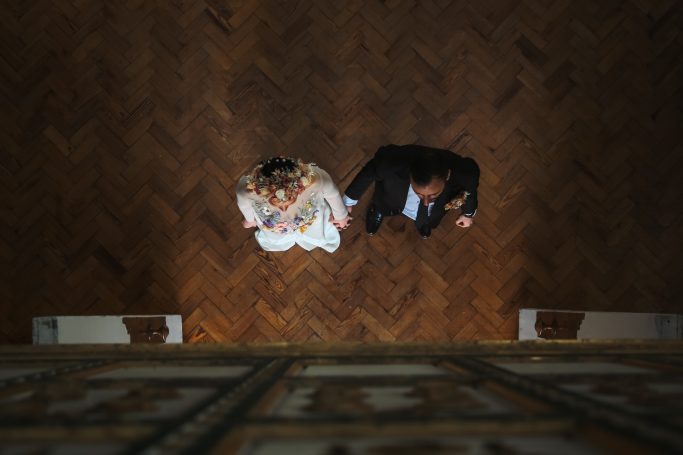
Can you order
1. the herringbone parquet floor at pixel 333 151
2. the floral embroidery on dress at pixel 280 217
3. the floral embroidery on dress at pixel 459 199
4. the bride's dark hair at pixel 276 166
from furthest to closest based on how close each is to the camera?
the herringbone parquet floor at pixel 333 151 → the floral embroidery on dress at pixel 459 199 → the floral embroidery on dress at pixel 280 217 → the bride's dark hair at pixel 276 166

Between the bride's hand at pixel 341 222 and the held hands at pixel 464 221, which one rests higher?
the bride's hand at pixel 341 222

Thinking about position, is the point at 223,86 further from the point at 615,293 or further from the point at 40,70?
the point at 615,293

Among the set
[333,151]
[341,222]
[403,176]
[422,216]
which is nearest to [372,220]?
[341,222]

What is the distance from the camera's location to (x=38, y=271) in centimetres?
Result: 408

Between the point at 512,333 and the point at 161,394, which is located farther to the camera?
the point at 512,333

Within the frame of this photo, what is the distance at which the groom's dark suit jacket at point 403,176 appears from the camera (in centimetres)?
303

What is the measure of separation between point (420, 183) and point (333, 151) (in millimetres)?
1455

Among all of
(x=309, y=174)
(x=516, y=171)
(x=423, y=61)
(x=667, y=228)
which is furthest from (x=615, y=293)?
(x=309, y=174)

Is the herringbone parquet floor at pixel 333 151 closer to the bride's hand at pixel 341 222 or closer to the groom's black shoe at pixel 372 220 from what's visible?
the groom's black shoe at pixel 372 220

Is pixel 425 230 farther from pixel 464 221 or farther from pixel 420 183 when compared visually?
pixel 420 183

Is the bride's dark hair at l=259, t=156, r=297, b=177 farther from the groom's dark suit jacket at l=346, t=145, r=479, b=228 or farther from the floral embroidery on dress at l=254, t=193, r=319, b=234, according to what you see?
the groom's dark suit jacket at l=346, t=145, r=479, b=228

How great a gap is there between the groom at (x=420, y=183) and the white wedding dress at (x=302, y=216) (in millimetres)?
220

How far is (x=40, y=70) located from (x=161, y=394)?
393 cm

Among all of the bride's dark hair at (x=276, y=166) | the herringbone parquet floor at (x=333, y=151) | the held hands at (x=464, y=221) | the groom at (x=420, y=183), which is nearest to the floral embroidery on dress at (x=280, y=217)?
the bride's dark hair at (x=276, y=166)
